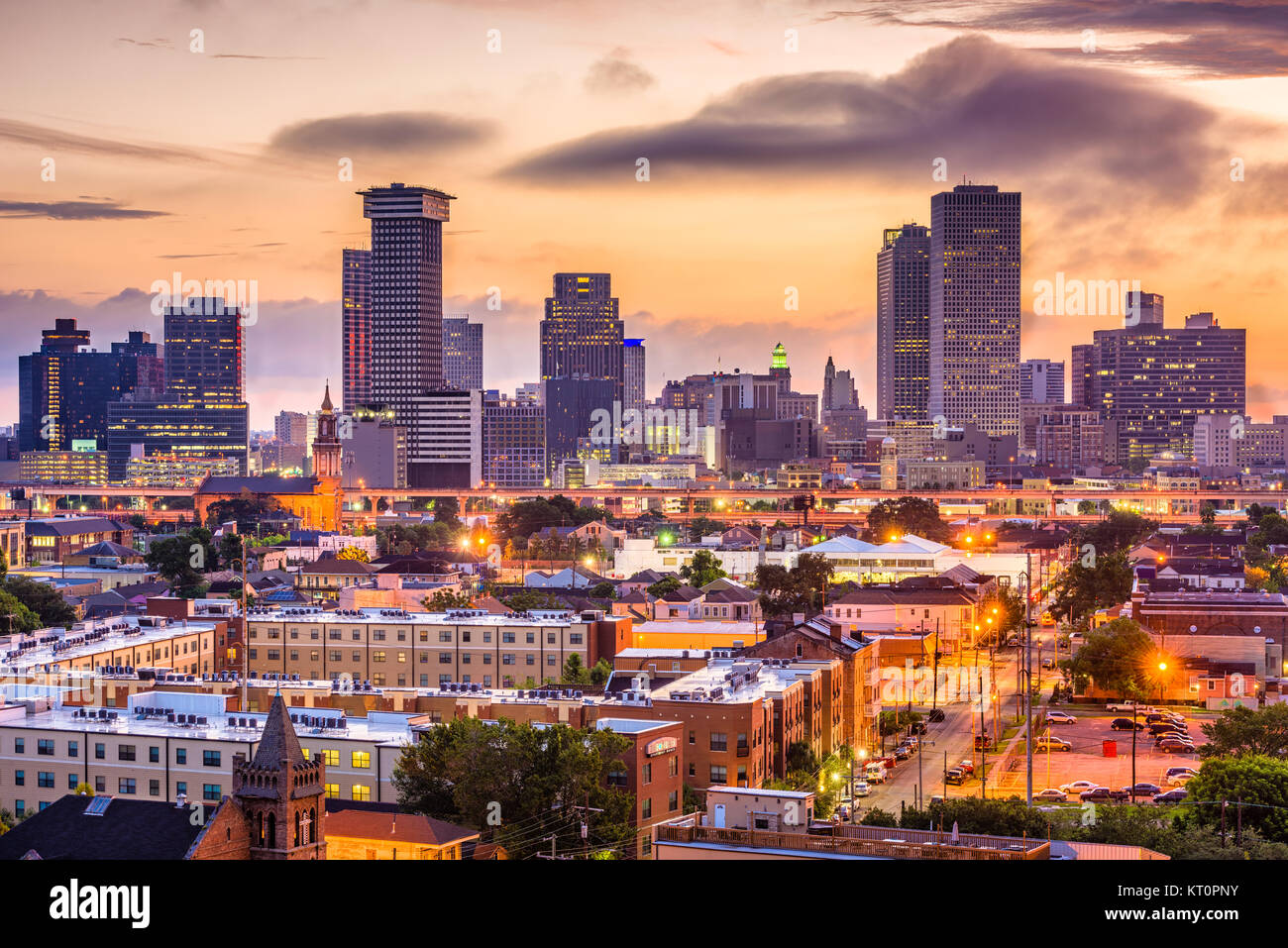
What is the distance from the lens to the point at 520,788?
73.1 ft

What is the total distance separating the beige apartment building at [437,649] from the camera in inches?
1586

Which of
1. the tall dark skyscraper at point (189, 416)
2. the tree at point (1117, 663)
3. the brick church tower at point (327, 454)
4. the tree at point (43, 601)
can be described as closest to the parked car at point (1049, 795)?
the tree at point (1117, 663)

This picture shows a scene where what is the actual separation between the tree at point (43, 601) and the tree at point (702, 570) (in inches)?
912

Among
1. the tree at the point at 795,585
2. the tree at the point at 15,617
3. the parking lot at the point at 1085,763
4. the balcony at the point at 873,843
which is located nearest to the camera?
the balcony at the point at 873,843

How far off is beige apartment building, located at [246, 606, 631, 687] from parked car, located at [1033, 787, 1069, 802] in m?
12.7

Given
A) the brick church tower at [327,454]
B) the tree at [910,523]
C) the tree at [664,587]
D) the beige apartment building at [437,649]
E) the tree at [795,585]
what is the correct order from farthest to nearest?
the brick church tower at [327,454], the tree at [910,523], the tree at [664,587], the tree at [795,585], the beige apartment building at [437,649]

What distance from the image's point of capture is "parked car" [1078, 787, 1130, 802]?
30.8 m

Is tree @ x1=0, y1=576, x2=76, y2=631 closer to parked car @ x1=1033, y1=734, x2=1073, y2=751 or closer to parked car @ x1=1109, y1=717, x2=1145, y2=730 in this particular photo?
parked car @ x1=1033, y1=734, x2=1073, y2=751

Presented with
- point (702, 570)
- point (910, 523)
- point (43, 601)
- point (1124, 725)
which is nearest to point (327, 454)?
point (910, 523)

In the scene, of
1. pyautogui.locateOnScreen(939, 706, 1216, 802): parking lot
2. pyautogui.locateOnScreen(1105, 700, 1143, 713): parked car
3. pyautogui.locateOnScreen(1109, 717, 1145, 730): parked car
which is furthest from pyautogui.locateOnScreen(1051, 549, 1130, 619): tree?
pyautogui.locateOnScreen(1109, 717, 1145, 730): parked car

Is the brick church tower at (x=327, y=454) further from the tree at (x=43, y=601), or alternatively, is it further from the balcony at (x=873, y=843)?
the balcony at (x=873, y=843)

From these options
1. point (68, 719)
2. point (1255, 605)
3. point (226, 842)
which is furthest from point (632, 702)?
point (1255, 605)
